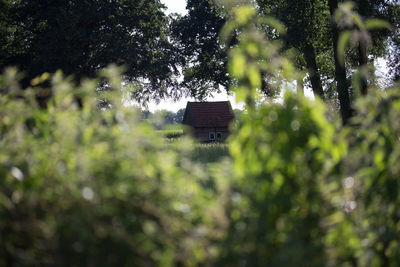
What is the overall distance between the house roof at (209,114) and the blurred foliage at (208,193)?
5015 centimetres

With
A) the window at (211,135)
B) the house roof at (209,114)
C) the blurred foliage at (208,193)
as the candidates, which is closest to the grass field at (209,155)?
the blurred foliage at (208,193)

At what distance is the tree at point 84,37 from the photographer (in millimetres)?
30188

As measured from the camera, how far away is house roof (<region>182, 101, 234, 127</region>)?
172ft

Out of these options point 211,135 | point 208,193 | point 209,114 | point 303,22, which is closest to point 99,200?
point 208,193

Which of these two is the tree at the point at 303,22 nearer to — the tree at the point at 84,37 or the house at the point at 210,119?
the tree at the point at 84,37

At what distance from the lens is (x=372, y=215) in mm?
1451

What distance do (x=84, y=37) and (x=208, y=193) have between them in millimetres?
31714

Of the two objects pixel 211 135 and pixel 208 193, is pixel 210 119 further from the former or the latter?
pixel 208 193

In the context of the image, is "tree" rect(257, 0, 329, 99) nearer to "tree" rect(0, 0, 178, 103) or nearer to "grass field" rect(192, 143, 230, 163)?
"grass field" rect(192, 143, 230, 163)

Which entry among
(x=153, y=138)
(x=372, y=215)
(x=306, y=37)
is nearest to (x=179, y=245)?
(x=153, y=138)

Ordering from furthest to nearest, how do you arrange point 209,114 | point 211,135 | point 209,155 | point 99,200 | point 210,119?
point 209,114
point 210,119
point 211,135
point 209,155
point 99,200

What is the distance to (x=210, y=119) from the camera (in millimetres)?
52625

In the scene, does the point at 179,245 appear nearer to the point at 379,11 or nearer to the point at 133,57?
the point at 379,11

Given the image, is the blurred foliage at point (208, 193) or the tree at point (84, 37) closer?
the blurred foliage at point (208, 193)
